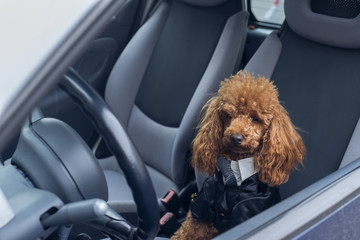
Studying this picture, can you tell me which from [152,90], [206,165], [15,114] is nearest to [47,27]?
[15,114]

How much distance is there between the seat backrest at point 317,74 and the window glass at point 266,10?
1.12m

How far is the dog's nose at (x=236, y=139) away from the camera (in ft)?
5.18

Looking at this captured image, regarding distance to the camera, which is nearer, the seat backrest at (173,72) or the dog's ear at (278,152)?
the dog's ear at (278,152)

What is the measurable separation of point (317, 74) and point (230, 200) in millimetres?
633

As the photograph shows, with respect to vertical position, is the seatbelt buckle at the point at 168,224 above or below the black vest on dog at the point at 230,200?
below

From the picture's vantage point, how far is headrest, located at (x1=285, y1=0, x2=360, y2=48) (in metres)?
1.76

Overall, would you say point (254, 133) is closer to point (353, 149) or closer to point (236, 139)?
point (236, 139)

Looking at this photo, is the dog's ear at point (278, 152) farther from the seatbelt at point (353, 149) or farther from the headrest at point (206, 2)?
the headrest at point (206, 2)

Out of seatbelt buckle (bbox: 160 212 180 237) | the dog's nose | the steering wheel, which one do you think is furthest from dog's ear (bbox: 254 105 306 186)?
the steering wheel

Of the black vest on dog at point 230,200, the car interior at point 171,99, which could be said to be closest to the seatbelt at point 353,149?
the car interior at point 171,99

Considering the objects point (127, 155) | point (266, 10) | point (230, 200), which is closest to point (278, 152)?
point (230, 200)

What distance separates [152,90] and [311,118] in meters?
0.90

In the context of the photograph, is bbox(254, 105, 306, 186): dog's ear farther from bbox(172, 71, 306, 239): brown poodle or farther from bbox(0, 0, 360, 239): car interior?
bbox(0, 0, 360, 239): car interior

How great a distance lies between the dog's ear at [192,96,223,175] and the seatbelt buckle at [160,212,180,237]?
296 mm
